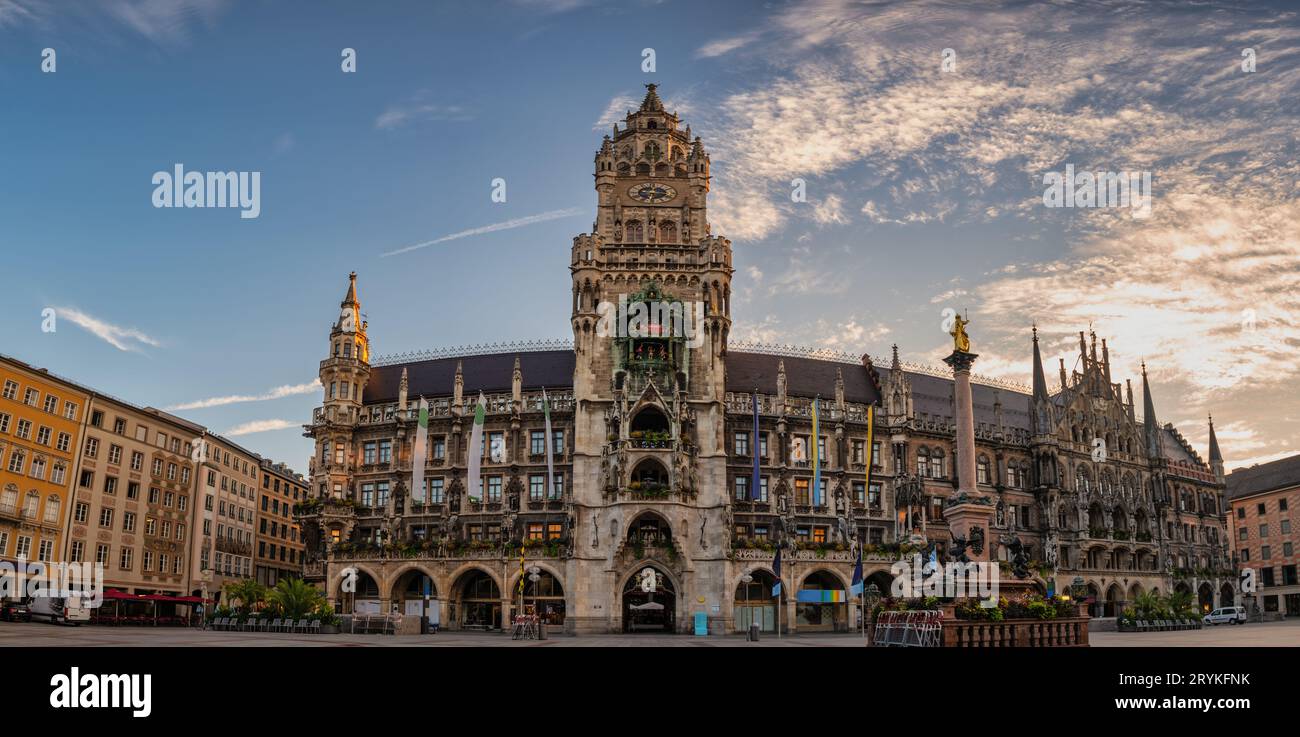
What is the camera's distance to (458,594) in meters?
71.8

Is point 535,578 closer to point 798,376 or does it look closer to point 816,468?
point 816,468

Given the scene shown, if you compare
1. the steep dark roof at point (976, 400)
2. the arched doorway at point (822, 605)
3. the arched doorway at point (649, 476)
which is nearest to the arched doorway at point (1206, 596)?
the steep dark roof at point (976, 400)

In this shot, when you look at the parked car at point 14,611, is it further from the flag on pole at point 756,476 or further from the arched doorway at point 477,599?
the flag on pole at point 756,476

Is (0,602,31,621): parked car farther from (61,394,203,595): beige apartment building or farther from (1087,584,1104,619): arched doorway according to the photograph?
(1087,584,1104,619): arched doorway

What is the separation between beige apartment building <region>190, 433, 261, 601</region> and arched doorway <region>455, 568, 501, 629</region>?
85.8 ft

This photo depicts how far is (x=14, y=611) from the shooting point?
59.6 metres

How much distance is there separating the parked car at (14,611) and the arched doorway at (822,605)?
49.0 metres

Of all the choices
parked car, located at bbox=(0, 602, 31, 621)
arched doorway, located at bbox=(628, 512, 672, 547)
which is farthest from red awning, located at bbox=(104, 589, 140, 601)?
arched doorway, located at bbox=(628, 512, 672, 547)

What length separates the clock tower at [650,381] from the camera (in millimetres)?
68062

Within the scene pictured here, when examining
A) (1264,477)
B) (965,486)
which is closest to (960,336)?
(965,486)

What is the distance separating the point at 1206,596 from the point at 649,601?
5928cm
